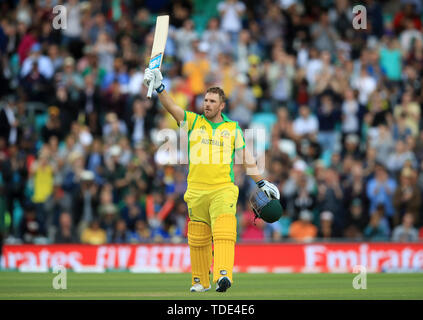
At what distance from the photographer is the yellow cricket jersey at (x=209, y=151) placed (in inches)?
477

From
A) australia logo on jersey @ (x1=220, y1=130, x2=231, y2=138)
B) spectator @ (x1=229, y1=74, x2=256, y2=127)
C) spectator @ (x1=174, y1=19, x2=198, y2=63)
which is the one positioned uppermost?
spectator @ (x1=174, y1=19, x2=198, y2=63)

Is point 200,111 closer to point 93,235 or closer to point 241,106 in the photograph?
point 241,106

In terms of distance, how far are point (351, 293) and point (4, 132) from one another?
11554 millimetres

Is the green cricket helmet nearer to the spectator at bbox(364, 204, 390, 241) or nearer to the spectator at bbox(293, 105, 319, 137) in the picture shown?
the spectator at bbox(364, 204, 390, 241)

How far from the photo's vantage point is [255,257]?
18953mm

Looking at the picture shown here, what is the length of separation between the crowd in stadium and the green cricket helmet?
25.2 feet

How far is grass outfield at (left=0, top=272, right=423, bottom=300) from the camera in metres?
11.8

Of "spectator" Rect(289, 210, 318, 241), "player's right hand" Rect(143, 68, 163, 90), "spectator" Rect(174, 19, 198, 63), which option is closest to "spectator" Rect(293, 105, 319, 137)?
"spectator" Rect(289, 210, 318, 241)

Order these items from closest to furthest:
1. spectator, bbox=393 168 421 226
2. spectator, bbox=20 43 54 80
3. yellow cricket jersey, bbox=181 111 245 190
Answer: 1. yellow cricket jersey, bbox=181 111 245 190
2. spectator, bbox=393 168 421 226
3. spectator, bbox=20 43 54 80

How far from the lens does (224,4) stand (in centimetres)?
2500

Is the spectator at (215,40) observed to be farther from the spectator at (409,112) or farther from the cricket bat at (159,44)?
the cricket bat at (159,44)

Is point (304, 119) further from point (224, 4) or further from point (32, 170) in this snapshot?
point (32, 170)

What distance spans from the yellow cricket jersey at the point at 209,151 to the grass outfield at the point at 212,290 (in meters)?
1.49

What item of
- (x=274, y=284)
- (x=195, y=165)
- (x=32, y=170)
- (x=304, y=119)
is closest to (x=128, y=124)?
(x=32, y=170)
